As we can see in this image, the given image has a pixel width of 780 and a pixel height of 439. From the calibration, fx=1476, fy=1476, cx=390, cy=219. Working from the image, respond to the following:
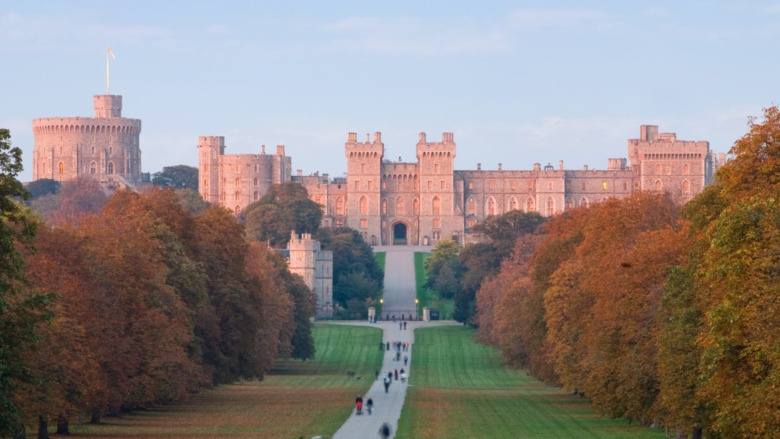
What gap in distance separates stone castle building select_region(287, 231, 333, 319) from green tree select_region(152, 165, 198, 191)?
67377mm

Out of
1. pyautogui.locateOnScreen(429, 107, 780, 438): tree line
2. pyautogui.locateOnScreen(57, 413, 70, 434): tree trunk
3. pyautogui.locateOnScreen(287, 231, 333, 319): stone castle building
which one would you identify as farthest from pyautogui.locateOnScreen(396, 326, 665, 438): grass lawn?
pyautogui.locateOnScreen(287, 231, 333, 319): stone castle building

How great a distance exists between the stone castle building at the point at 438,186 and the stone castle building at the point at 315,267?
3687cm

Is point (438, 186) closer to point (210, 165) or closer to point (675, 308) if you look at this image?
point (210, 165)

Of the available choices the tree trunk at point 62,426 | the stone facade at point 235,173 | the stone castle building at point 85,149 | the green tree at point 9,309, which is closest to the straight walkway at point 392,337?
the tree trunk at point 62,426

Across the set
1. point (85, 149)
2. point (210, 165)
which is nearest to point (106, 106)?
point (85, 149)

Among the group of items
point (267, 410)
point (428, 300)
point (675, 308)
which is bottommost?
point (267, 410)

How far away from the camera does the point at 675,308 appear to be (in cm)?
2784

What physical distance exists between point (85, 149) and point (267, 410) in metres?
115

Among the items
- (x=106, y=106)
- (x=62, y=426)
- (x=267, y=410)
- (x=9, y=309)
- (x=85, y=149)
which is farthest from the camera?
(x=106, y=106)

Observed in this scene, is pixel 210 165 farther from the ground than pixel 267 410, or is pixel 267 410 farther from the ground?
pixel 210 165

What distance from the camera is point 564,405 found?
42.5m

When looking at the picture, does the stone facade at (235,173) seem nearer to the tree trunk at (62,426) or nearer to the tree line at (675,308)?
the tree line at (675,308)

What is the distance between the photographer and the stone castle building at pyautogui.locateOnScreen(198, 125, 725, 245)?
134 metres

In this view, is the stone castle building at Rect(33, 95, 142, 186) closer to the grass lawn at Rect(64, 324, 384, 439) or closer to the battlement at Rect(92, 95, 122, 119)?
the battlement at Rect(92, 95, 122, 119)
